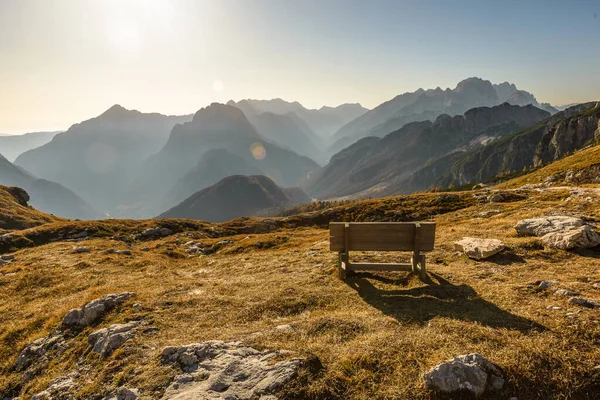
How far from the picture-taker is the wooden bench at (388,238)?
42.8 feet

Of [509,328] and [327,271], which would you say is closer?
[509,328]

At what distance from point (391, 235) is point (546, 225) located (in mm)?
10497

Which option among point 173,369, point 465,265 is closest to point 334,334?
point 173,369

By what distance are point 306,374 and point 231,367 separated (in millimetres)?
2116

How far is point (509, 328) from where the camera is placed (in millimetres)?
8156

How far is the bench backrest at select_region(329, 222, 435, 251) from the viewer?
13.0 m

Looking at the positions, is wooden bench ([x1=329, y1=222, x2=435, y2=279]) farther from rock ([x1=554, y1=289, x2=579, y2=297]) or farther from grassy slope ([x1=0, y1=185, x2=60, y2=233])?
grassy slope ([x1=0, y1=185, x2=60, y2=233])

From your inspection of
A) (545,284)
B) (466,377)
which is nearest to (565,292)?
(545,284)

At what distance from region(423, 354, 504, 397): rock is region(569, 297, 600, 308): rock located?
492 cm

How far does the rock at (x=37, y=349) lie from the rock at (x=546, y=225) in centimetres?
2360

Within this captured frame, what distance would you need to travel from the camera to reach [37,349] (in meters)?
11.2

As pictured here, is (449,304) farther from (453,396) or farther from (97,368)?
(97,368)

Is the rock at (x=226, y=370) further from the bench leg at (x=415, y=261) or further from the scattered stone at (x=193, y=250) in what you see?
the scattered stone at (x=193, y=250)

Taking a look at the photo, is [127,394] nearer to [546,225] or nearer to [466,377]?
[466,377]
